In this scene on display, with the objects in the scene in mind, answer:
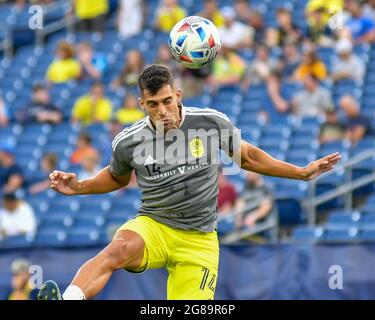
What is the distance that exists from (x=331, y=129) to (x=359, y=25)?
8.33 feet

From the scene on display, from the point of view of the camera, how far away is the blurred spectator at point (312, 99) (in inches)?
697

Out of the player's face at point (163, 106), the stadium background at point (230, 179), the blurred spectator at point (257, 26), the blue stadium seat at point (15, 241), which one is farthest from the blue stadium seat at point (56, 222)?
the player's face at point (163, 106)

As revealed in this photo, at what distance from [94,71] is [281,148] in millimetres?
5167

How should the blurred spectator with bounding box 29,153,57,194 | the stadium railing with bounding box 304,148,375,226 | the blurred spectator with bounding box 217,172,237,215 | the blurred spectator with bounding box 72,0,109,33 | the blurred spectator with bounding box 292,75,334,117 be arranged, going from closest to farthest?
the stadium railing with bounding box 304,148,375,226
the blurred spectator with bounding box 217,172,237,215
the blurred spectator with bounding box 292,75,334,117
the blurred spectator with bounding box 29,153,57,194
the blurred spectator with bounding box 72,0,109,33

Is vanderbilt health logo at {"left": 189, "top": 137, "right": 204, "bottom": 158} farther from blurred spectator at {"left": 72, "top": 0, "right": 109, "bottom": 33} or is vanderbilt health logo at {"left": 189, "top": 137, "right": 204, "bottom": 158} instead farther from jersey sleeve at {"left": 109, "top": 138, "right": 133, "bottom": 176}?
blurred spectator at {"left": 72, "top": 0, "right": 109, "bottom": 33}

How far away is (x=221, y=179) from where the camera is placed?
16.2 metres

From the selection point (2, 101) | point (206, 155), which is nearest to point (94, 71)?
point (2, 101)

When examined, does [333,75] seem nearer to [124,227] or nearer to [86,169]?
[86,169]

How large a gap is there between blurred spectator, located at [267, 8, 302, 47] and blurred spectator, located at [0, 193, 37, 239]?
510 centimetres

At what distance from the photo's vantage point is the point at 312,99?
17.9 meters

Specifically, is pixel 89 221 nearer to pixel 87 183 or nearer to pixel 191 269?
pixel 87 183

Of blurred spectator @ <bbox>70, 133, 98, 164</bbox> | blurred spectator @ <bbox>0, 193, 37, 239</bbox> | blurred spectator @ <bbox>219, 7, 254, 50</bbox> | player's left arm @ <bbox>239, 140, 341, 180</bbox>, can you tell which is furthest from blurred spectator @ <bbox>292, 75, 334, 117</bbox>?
player's left arm @ <bbox>239, 140, 341, 180</bbox>

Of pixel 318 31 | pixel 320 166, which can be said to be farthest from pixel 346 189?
pixel 320 166

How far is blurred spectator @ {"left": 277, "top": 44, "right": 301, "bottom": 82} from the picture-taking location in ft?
62.3
